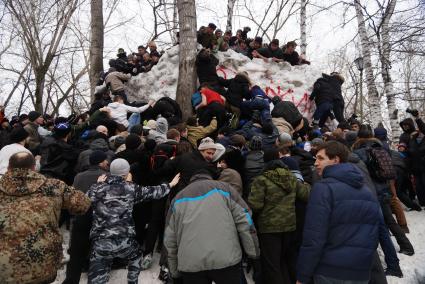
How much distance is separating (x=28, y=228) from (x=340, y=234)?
2.66 m

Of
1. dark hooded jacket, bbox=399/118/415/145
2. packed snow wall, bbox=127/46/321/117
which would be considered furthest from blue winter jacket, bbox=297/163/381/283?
packed snow wall, bbox=127/46/321/117

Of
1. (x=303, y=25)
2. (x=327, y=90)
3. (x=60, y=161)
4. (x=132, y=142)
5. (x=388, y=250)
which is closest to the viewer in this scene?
(x=388, y=250)

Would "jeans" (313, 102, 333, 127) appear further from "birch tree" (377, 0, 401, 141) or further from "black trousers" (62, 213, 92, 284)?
"black trousers" (62, 213, 92, 284)

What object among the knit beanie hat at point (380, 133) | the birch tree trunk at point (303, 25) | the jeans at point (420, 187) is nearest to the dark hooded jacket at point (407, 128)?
the jeans at point (420, 187)

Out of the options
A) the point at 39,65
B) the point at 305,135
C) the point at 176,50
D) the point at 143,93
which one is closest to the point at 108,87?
the point at 143,93

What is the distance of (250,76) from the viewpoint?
1116cm

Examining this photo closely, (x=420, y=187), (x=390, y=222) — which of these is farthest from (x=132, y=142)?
(x=420, y=187)

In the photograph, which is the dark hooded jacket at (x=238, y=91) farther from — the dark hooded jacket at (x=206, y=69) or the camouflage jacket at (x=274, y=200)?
the camouflage jacket at (x=274, y=200)

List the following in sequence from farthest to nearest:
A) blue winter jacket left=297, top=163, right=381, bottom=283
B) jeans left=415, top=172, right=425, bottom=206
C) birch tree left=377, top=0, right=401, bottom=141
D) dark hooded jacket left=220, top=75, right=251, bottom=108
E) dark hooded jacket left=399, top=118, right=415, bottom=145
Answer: birch tree left=377, top=0, right=401, bottom=141
dark hooded jacket left=220, top=75, right=251, bottom=108
dark hooded jacket left=399, top=118, right=415, bottom=145
jeans left=415, top=172, right=425, bottom=206
blue winter jacket left=297, top=163, right=381, bottom=283

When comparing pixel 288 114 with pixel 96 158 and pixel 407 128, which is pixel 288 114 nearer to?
pixel 407 128

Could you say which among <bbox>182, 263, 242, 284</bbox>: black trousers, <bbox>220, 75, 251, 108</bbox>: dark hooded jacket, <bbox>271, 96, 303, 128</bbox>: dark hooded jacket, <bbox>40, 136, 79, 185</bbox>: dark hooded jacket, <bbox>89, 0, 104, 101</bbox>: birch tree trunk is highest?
<bbox>89, 0, 104, 101</bbox>: birch tree trunk

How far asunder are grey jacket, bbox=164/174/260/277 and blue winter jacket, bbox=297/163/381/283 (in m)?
0.60

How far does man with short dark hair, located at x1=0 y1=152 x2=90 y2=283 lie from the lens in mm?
2848

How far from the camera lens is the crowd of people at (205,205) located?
2.85 meters
